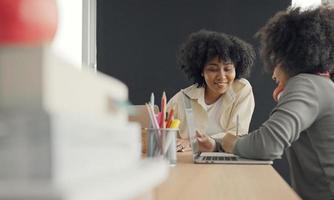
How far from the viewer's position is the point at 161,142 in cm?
133

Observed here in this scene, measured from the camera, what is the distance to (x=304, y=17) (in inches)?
64.7

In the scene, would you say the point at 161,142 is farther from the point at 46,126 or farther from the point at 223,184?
the point at 46,126

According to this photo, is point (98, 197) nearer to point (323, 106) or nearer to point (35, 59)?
point (35, 59)

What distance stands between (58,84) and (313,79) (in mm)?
1293

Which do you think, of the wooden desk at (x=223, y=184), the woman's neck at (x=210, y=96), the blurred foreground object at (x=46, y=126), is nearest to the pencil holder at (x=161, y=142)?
the wooden desk at (x=223, y=184)

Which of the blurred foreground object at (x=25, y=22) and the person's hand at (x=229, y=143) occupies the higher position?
the blurred foreground object at (x=25, y=22)

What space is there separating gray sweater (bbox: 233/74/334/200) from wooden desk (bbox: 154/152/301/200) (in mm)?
110

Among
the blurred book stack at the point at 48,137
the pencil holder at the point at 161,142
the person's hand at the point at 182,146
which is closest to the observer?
the blurred book stack at the point at 48,137

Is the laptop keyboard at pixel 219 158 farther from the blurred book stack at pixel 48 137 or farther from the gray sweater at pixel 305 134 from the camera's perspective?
the blurred book stack at pixel 48 137

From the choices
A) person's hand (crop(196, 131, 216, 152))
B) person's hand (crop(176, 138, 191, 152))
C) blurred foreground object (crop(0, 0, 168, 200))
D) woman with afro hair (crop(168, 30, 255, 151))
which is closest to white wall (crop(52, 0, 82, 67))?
woman with afro hair (crop(168, 30, 255, 151))

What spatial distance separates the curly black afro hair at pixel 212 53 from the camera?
2586mm

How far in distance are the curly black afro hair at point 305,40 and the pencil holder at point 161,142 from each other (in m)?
0.55

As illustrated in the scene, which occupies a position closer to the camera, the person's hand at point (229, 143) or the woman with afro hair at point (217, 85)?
the person's hand at point (229, 143)

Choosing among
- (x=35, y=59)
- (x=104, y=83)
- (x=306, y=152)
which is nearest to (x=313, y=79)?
(x=306, y=152)
